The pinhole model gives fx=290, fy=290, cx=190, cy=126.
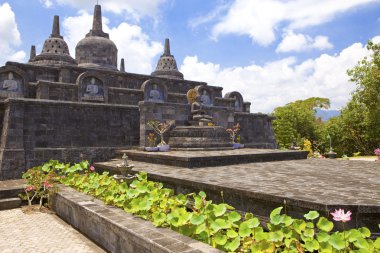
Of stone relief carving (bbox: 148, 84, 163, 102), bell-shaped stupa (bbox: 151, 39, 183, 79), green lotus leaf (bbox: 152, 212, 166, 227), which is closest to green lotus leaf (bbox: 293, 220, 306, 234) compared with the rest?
green lotus leaf (bbox: 152, 212, 166, 227)

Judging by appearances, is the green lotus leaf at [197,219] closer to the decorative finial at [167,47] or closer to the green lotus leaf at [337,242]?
the green lotus leaf at [337,242]

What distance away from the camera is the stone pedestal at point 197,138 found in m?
13.0

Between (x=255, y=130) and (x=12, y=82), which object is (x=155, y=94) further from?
(x=12, y=82)

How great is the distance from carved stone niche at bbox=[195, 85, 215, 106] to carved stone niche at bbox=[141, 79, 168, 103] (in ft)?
10.5

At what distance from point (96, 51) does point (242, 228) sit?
76.9 feet

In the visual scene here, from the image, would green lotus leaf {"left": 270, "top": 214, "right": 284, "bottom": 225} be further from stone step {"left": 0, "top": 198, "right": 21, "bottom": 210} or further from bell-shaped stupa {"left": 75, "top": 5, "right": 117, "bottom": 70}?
bell-shaped stupa {"left": 75, "top": 5, "right": 117, "bottom": 70}

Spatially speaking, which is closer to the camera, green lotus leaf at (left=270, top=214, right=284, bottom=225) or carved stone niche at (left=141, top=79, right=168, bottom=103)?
green lotus leaf at (left=270, top=214, right=284, bottom=225)

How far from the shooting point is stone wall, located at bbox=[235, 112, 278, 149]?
18.9m

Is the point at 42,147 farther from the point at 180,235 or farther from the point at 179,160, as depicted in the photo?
the point at 180,235

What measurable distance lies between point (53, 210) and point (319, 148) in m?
31.2

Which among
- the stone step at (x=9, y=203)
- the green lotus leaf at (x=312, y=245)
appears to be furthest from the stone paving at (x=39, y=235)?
the green lotus leaf at (x=312, y=245)

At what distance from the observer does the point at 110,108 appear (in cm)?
1342

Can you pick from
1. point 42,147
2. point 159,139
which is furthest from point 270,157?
point 42,147

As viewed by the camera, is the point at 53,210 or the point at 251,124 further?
the point at 251,124
